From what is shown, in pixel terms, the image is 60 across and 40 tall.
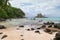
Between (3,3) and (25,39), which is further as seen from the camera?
(3,3)

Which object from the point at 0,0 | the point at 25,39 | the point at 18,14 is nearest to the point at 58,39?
the point at 25,39

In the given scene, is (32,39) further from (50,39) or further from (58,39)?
(58,39)

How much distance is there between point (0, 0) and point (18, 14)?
339 feet

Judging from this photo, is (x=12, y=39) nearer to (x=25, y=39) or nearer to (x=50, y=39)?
(x=25, y=39)

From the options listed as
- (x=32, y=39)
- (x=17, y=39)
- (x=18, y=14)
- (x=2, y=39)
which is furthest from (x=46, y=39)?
(x=18, y=14)

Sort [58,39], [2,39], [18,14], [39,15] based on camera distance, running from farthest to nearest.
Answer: [39,15] < [18,14] < [2,39] < [58,39]

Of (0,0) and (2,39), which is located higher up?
(0,0)

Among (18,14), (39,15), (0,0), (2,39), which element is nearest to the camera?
(2,39)

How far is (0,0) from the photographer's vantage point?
36312 mm

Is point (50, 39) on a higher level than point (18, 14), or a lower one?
higher

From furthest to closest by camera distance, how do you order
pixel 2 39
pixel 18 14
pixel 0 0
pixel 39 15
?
pixel 39 15 → pixel 18 14 → pixel 0 0 → pixel 2 39

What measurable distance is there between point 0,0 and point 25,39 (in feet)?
67.1

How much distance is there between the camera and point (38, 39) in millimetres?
17781

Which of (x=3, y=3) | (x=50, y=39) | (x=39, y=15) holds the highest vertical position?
(x=3, y=3)
